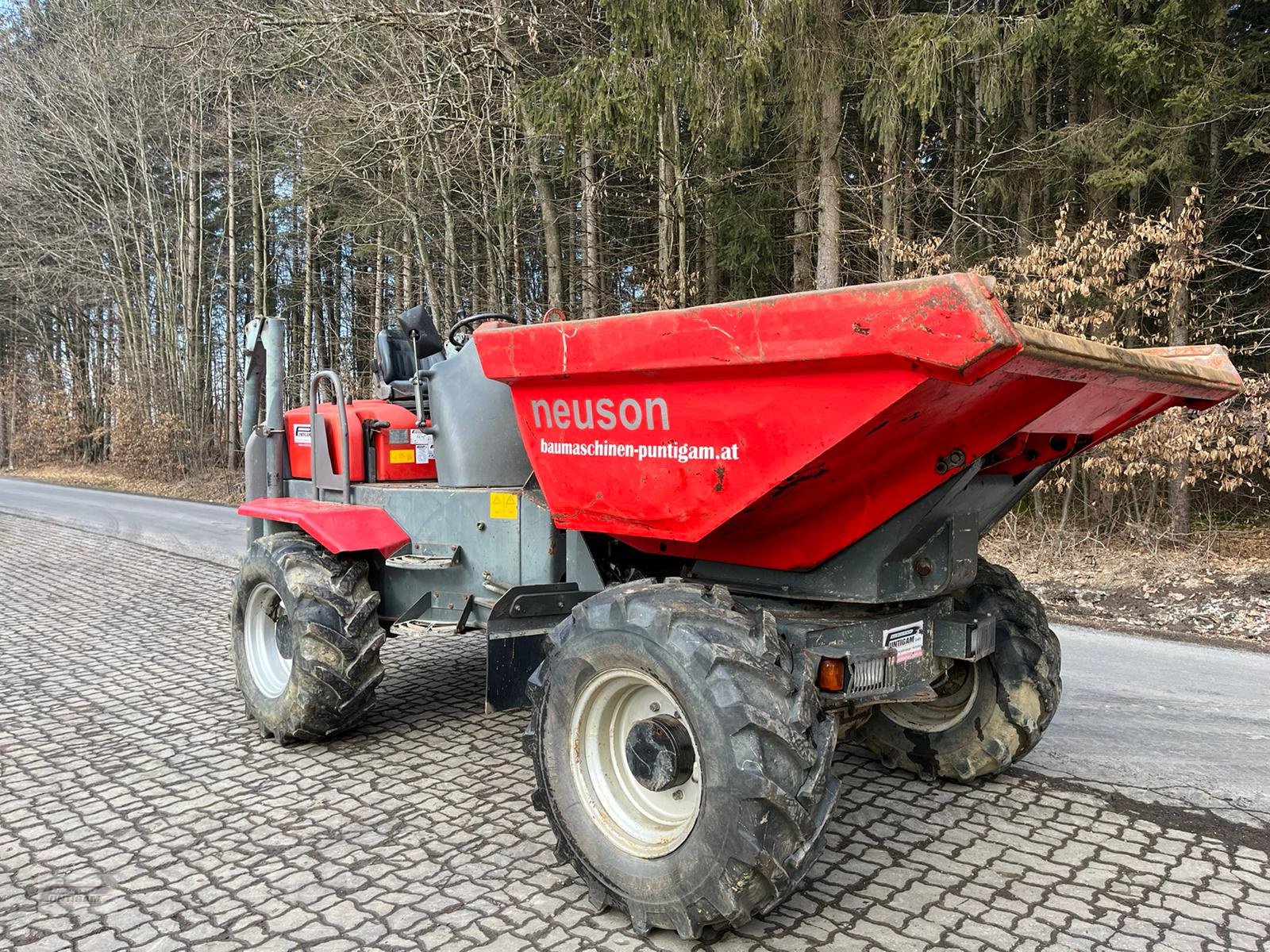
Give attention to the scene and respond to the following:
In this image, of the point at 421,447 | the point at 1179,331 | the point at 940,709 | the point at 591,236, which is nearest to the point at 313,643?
the point at 421,447

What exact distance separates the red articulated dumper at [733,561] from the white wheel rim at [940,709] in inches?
0.6

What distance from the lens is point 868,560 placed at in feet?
10.3

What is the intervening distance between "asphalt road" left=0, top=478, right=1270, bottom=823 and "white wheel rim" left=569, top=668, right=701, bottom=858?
201 cm

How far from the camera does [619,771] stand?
3170 millimetres

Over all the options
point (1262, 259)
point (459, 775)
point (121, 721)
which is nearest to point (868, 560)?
point (459, 775)

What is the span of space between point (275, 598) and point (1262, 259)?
41.5 ft

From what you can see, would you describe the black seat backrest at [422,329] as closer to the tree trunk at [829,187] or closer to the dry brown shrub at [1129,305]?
the dry brown shrub at [1129,305]

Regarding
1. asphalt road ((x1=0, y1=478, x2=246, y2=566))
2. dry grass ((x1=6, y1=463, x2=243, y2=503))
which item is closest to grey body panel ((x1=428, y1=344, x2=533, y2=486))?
asphalt road ((x1=0, y1=478, x2=246, y2=566))

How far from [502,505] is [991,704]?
7.22 ft

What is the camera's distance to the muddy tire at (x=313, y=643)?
4258 millimetres

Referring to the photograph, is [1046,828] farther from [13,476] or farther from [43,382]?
[43,382]

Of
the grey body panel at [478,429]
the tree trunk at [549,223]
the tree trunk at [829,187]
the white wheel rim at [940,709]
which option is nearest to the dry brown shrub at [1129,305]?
the tree trunk at [829,187]

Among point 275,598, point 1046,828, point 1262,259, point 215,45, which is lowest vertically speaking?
point 1046,828

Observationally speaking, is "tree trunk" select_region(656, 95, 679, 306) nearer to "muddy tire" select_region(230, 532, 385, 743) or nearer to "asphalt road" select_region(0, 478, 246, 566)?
"asphalt road" select_region(0, 478, 246, 566)
